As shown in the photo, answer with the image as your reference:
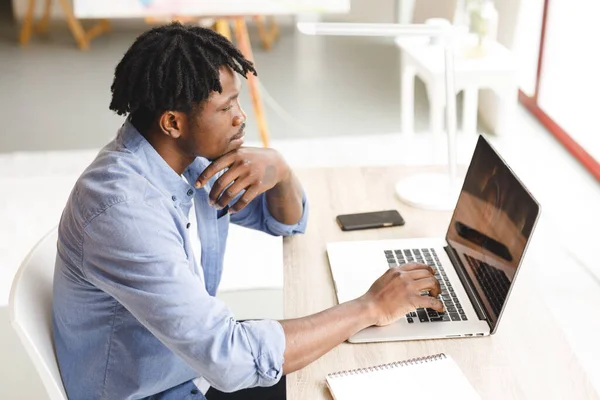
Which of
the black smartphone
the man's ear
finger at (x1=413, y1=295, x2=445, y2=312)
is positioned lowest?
the black smartphone

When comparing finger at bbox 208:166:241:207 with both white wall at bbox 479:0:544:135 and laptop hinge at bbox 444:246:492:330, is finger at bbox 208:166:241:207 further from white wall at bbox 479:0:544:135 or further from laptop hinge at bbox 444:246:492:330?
white wall at bbox 479:0:544:135

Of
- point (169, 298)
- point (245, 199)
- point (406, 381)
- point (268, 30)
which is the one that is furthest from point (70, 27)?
point (406, 381)

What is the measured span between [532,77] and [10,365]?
10.1ft

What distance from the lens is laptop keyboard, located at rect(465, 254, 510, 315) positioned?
43.6 inches

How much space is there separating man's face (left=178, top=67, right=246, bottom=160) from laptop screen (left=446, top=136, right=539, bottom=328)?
1.42 feet

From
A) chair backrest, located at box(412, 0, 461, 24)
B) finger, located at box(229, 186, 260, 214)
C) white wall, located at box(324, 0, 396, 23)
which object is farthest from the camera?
white wall, located at box(324, 0, 396, 23)

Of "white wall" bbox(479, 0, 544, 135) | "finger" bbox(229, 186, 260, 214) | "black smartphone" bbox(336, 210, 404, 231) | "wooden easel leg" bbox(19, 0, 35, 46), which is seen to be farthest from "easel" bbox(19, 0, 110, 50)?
"finger" bbox(229, 186, 260, 214)

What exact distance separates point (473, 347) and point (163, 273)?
474 mm

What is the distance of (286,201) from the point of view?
1435mm

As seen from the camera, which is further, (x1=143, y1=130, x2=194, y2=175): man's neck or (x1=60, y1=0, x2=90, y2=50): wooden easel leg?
(x1=60, y1=0, x2=90, y2=50): wooden easel leg

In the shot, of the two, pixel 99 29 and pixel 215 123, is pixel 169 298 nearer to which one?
pixel 215 123

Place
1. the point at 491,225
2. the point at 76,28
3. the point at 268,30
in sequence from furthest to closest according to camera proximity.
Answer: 1. the point at 268,30
2. the point at 76,28
3. the point at 491,225

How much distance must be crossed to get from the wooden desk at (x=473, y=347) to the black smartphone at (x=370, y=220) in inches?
0.5

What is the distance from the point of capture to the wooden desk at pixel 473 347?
1.03m
